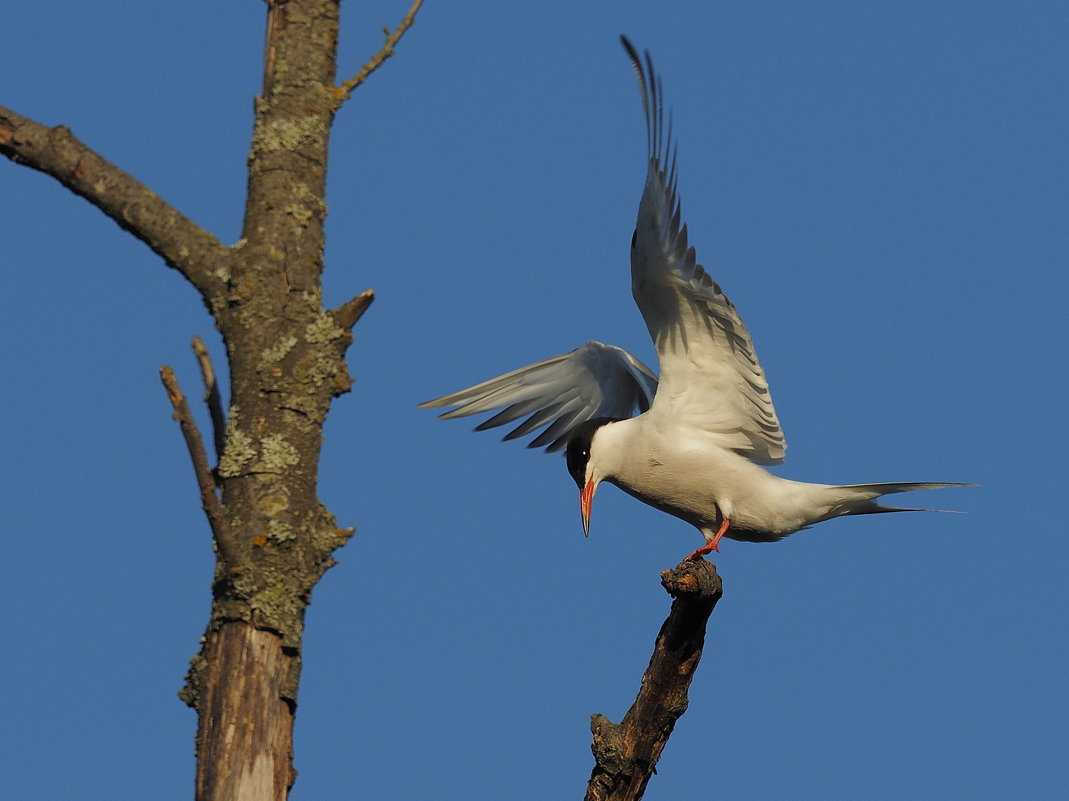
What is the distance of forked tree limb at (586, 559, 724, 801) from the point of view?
4691mm

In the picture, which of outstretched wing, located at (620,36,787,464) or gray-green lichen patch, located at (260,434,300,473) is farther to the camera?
outstretched wing, located at (620,36,787,464)

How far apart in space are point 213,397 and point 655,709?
2.05m

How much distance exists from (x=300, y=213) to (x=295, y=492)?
1.05 metres

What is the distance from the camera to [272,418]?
4203 millimetres

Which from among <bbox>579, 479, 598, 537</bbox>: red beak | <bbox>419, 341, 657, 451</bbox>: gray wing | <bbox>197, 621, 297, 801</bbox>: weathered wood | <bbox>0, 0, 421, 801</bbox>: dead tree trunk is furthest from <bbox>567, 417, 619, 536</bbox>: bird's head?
<bbox>197, 621, 297, 801</bbox>: weathered wood

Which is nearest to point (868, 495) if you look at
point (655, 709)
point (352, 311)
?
point (655, 709)

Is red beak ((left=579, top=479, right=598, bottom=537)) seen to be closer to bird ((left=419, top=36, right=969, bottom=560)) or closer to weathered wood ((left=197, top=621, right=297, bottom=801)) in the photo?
bird ((left=419, top=36, right=969, bottom=560))

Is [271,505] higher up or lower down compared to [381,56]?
lower down

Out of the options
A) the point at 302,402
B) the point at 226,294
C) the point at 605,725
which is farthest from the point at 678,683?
the point at 226,294

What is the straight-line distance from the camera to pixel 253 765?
373 centimetres

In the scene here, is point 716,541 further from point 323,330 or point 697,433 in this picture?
point 323,330

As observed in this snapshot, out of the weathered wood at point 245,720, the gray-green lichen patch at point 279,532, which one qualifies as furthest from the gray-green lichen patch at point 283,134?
the weathered wood at point 245,720

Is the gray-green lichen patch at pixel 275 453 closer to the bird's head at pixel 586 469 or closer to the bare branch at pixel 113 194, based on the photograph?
the bare branch at pixel 113 194

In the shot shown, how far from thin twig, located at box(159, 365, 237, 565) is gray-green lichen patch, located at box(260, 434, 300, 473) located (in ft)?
0.77
